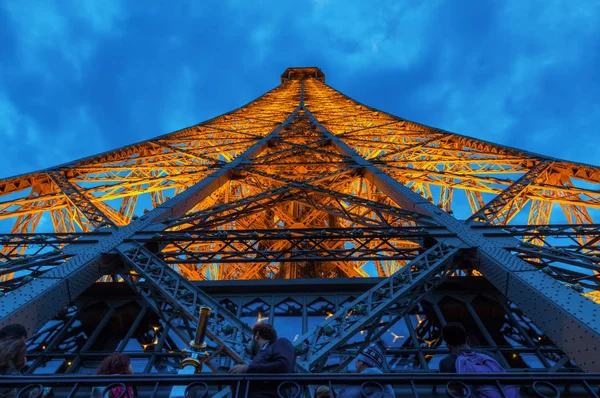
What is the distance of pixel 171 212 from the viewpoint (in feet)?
29.6

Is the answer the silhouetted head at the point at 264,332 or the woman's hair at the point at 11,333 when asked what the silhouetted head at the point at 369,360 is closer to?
the silhouetted head at the point at 264,332

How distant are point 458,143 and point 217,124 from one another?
1294 centimetres

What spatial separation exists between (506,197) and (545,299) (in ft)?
15.5

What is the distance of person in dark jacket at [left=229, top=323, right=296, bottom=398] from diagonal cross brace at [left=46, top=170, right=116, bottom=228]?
4870 millimetres

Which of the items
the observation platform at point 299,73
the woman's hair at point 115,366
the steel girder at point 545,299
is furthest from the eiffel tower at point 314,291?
the observation platform at point 299,73

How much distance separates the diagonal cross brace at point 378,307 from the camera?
15.3 ft

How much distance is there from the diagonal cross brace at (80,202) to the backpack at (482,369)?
6.19 meters

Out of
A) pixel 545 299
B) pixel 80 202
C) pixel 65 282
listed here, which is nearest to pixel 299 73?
pixel 80 202

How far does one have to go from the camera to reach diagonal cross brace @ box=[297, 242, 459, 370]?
183 inches

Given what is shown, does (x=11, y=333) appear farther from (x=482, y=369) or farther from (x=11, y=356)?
(x=482, y=369)

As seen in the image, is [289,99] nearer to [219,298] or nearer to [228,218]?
[228,218]

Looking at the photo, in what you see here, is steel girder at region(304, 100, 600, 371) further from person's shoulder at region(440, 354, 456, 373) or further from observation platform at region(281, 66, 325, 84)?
observation platform at region(281, 66, 325, 84)

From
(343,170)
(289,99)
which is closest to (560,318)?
(343,170)

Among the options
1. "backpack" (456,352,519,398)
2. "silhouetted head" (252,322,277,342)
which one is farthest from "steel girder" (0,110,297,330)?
"backpack" (456,352,519,398)
